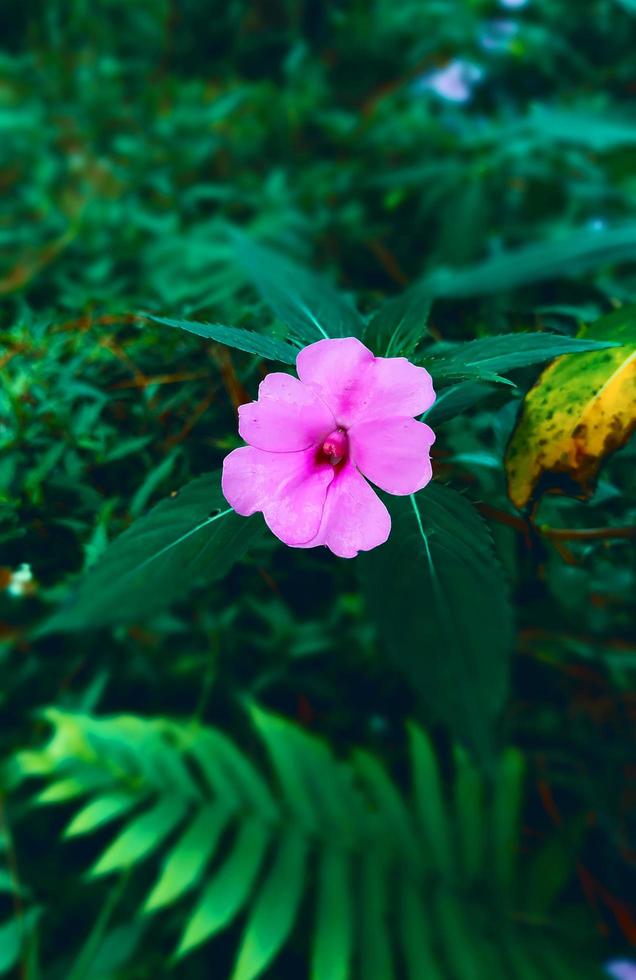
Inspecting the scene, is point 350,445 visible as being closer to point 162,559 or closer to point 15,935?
point 162,559

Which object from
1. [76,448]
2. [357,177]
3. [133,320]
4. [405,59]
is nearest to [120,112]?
[357,177]

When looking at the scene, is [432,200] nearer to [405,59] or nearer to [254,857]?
[405,59]

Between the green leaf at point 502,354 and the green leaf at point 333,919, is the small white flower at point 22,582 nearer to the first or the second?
the green leaf at point 502,354

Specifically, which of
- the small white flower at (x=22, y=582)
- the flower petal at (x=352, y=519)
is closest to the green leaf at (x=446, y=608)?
the flower petal at (x=352, y=519)

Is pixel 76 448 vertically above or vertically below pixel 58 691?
above

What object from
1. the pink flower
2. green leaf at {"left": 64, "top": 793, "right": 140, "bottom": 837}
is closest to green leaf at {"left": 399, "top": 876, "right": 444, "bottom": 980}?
green leaf at {"left": 64, "top": 793, "right": 140, "bottom": 837}

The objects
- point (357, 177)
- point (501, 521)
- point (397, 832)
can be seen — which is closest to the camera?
point (501, 521)

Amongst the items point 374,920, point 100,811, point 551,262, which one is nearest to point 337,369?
point 551,262
